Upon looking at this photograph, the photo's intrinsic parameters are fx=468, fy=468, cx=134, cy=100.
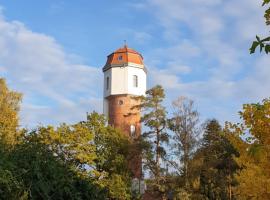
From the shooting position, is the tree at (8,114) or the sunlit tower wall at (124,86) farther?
the sunlit tower wall at (124,86)

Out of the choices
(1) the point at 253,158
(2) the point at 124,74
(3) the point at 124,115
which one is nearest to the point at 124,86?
(2) the point at 124,74

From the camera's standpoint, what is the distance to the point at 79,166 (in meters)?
31.9

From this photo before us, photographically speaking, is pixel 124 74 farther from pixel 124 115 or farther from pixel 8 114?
pixel 8 114

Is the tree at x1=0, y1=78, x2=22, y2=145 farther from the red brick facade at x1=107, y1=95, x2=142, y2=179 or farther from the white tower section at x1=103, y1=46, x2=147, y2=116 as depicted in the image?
the white tower section at x1=103, y1=46, x2=147, y2=116

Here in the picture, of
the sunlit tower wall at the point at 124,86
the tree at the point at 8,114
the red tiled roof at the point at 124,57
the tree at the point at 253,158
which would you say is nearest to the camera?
the tree at the point at 253,158

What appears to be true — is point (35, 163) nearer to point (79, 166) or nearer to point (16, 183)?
point (16, 183)

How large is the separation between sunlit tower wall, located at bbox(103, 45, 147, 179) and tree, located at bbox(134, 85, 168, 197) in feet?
39.8

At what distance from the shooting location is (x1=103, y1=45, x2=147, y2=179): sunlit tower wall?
50.6 m

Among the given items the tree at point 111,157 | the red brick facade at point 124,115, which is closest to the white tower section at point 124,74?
the red brick facade at point 124,115

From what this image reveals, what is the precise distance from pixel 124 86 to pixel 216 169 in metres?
20.1

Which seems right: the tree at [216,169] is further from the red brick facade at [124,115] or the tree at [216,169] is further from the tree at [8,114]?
the tree at [8,114]

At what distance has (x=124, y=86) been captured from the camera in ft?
174

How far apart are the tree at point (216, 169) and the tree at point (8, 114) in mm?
13531

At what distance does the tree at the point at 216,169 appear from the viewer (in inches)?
Result: 1373
